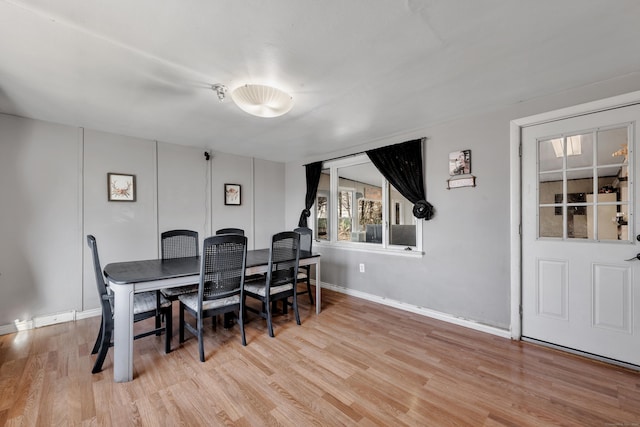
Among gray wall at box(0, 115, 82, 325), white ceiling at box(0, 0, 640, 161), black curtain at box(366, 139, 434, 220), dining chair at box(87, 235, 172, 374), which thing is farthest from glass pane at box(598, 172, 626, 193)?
gray wall at box(0, 115, 82, 325)

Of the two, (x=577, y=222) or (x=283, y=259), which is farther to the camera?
(x=283, y=259)

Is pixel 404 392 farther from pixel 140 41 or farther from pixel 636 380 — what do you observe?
pixel 140 41

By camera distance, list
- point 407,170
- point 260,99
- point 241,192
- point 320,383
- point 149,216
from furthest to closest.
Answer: point 241,192 < point 149,216 < point 407,170 < point 260,99 < point 320,383

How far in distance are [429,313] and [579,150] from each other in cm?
223

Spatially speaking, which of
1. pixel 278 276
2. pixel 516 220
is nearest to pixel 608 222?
pixel 516 220

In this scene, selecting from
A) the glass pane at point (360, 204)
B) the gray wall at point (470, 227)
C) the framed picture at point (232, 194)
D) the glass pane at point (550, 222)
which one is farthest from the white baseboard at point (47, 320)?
the glass pane at point (550, 222)

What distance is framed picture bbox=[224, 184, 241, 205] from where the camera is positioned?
14.9ft

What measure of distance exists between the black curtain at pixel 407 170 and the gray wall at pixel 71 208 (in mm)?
2917

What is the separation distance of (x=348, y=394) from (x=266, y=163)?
414cm

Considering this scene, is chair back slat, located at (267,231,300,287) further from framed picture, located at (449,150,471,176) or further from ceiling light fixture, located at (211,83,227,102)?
framed picture, located at (449,150,471,176)

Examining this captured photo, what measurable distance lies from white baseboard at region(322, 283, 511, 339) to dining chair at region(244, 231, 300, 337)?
1335 mm

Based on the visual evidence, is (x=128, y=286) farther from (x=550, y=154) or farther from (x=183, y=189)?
(x=550, y=154)

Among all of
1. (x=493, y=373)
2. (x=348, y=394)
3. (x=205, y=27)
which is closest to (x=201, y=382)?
(x=348, y=394)

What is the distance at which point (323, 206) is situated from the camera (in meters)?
4.70
